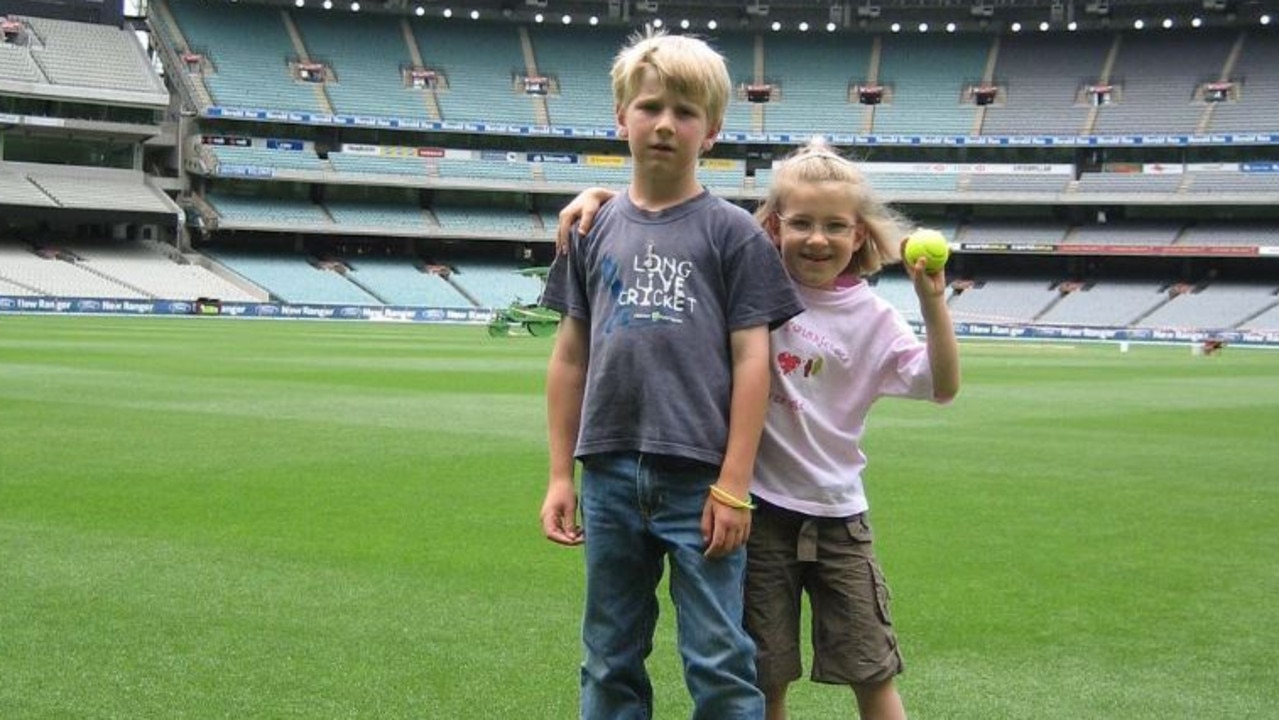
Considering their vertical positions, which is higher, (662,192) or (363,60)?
(662,192)

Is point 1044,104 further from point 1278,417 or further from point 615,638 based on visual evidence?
point 615,638

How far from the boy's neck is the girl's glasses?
385 mm

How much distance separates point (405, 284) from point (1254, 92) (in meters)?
46.3

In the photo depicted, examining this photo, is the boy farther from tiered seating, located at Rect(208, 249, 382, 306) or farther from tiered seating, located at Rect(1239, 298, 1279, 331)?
tiered seating, located at Rect(1239, 298, 1279, 331)

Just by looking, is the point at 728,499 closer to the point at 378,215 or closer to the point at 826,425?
the point at 826,425

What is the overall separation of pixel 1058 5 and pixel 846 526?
2927 inches

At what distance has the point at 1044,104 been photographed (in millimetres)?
74125

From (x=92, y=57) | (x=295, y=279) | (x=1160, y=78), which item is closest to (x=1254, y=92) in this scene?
(x=1160, y=78)

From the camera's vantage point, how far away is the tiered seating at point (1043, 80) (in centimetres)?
7325

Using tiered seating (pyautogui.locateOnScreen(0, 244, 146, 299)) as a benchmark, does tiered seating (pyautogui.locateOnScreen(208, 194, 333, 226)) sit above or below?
above

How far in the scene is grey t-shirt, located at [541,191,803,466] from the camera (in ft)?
11.8

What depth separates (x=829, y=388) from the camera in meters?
4.03

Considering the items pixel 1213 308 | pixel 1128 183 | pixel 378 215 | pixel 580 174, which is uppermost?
pixel 1128 183

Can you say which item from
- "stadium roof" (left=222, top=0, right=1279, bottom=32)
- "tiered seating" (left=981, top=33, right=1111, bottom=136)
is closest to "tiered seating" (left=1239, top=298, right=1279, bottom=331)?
"tiered seating" (left=981, top=33, right=1111, bottom=136)
